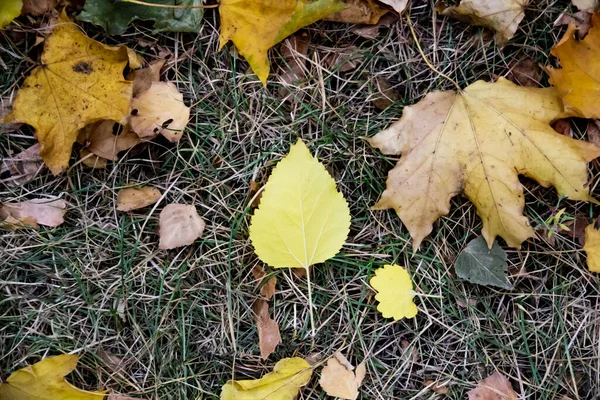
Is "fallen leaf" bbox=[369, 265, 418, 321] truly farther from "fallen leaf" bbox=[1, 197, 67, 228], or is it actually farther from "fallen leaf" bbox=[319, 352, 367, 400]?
"fallen leaf" bbox=[1, 197, 67, 228]

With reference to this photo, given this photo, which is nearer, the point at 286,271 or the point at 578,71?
the point at 578,71


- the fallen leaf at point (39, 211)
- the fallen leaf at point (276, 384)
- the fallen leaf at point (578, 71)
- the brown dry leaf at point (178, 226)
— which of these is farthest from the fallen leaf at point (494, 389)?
the fallen leaf at point (39, 211)

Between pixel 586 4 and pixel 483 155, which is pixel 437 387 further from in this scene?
pixel 586 4

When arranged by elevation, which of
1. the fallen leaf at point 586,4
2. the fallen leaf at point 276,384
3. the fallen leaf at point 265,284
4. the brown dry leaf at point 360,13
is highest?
the fallen leaf at point 586,4

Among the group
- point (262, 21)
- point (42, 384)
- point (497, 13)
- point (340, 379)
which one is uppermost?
point (497, 13)

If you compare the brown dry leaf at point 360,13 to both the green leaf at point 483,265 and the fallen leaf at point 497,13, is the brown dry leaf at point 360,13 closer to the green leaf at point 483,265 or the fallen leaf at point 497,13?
the fallen leaf at point 497,13

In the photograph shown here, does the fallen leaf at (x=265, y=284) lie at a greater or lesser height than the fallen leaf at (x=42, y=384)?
greater

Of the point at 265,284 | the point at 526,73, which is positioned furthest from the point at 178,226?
the point at 526,73
